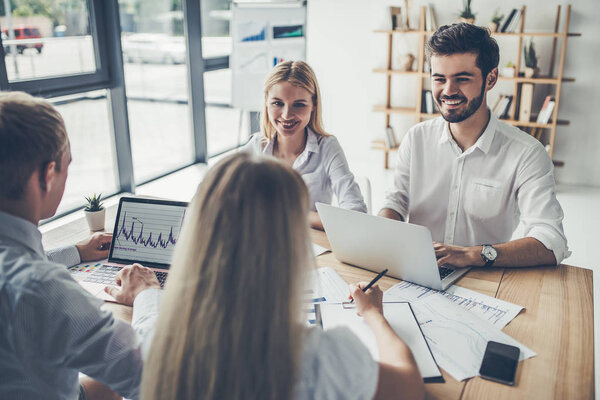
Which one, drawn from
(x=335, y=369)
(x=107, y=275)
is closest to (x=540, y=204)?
(x=335, y=369)

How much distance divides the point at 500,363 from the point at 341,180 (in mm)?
1186

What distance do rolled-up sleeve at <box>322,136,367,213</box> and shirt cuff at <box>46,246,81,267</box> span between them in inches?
39.4

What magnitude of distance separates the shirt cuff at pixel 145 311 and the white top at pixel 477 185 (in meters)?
1.04

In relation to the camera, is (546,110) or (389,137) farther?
(389,137)

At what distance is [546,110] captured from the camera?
4.42 meters

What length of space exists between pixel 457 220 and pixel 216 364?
55.3 inches

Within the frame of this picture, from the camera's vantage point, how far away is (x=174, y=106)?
5.97 metres

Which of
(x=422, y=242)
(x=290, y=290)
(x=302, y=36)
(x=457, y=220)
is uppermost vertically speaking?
(x=302, y=36)

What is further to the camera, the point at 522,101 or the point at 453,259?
the point at 522,101

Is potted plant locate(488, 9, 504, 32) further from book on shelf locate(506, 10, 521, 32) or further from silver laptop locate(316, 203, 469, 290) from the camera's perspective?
silver laptop locate(316, 203, 469, 290)

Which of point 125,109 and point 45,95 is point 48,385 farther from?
point 125,109

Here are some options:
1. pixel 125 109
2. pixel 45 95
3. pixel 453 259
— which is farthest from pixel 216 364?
pixel 125 109

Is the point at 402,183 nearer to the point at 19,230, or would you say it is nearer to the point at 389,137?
the point at 19,230

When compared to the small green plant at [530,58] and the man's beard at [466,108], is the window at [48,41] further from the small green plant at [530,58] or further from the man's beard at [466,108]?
the small green plant at [530,58]
